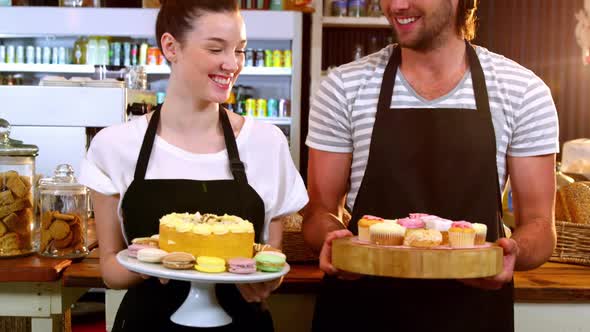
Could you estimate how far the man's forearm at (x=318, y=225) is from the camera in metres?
1.54

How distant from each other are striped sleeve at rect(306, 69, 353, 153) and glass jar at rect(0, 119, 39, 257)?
2.70 ft

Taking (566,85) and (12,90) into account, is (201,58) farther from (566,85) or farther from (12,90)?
(566,85)

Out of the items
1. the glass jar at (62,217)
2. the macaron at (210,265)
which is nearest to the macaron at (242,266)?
the macaron at (210,265)

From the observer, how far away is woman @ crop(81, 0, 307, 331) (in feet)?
4.79

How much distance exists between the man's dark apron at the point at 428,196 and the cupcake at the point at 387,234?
0.23 meters

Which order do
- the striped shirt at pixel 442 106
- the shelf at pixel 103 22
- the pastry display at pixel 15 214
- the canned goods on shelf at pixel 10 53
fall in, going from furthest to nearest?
the canned goods on shelf at pixel 10 53 → the shelf at pixel 103 22 → the pastry display at pixel 15 214 → the striped shirt at pixel 442 106

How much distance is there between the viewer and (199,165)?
1.51m

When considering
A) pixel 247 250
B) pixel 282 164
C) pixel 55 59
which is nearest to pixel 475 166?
pixel 282 164

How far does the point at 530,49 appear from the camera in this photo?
5.45m

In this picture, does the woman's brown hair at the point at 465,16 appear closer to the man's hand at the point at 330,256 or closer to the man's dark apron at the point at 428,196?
the man's dark apron at the point at 428,196

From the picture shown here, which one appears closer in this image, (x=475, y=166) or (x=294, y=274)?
(x=475, y=166)

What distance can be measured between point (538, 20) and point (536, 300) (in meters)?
3.97

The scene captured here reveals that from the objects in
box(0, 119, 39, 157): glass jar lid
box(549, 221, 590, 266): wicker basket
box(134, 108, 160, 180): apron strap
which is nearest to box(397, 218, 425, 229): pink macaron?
box(134, 108, 160, 180): apron strap

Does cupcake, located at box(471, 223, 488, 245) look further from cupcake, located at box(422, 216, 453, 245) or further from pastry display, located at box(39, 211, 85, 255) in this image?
pastry display, located at box(39, 211, 85, 255)
